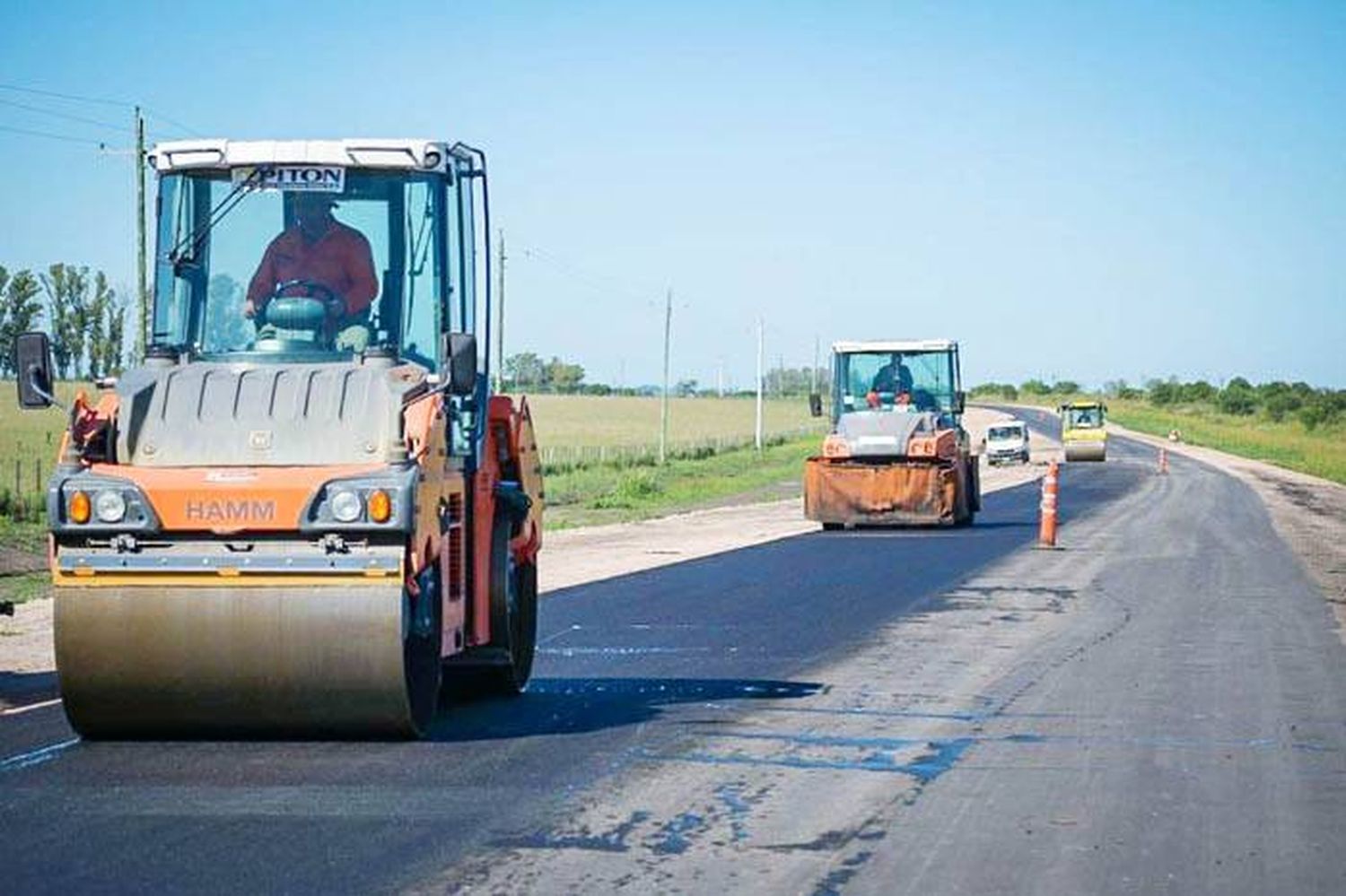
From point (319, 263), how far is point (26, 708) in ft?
10.2

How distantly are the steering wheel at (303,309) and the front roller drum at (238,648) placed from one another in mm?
1878

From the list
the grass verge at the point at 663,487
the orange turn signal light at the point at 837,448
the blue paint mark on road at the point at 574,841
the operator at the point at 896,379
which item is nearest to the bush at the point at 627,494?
the grass verge at the point at 663,487

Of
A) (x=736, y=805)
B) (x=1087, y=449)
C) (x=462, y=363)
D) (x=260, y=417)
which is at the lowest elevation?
(x=1087, y=449)

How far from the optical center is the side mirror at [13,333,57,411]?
10.4 metres

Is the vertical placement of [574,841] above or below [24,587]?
above

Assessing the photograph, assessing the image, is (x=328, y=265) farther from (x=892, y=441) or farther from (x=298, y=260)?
(x=892, y=441)

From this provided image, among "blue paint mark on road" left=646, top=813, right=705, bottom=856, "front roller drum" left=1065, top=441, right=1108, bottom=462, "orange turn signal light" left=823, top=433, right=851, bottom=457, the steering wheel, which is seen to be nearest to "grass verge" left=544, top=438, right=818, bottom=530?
"orange turn signal light" left=823, top=433, right=851, bottom=457

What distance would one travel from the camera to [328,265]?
1139cm

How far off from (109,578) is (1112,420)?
5525 inches

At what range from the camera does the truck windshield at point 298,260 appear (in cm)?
1133

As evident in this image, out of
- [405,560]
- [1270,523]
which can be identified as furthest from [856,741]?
[1270,523]

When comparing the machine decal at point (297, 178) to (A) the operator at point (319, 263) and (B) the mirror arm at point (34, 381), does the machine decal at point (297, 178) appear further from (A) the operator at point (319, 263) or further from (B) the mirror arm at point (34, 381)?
(B) the mirror arm at point (34, 381)

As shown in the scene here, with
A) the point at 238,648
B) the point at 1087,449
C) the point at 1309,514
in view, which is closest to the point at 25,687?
the point at 238,648

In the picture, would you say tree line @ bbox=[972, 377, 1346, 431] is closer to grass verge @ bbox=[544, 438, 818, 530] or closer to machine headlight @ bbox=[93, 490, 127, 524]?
grass verge @ bbox=[544, 438, 818, 530]
